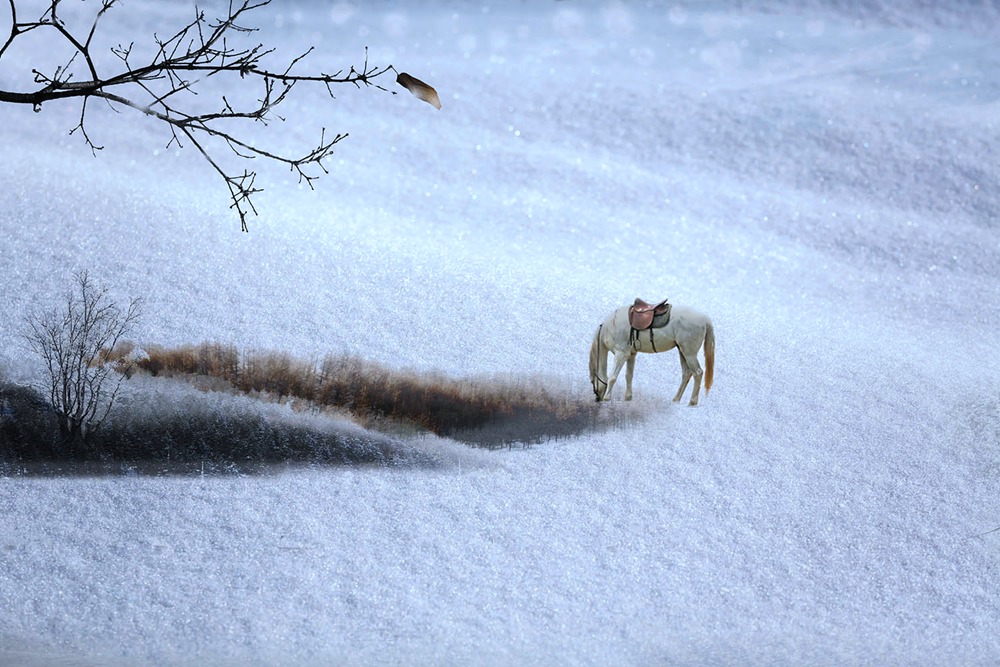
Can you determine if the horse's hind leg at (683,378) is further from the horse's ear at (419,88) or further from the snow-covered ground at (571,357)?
the horse's ear at (419,88)

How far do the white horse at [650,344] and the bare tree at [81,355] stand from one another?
2591mm

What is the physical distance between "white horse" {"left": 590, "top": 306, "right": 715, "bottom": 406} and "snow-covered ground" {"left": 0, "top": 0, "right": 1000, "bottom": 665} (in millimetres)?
145

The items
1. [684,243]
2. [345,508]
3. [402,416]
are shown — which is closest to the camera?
[345,508]

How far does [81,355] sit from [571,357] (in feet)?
8.85

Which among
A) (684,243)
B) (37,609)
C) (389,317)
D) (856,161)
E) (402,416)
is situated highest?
(856,161)

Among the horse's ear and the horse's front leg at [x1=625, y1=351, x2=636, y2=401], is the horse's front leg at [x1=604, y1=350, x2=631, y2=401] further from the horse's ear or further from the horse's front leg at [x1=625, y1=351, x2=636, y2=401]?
the horse's ear

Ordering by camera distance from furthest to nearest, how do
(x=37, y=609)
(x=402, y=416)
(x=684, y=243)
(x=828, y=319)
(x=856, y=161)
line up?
1. (x=856, y=161)
2. (x=684, y=243)
3. (x=828, y=319)
4. (x=402, y=416)
5. (x=37, y=609)

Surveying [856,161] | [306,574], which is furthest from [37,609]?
[856,161]

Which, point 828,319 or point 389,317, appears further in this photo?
point 828,319

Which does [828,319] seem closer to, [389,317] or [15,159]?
[389,317]

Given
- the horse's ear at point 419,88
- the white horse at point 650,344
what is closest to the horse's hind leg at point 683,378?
the white horse at point 650,344

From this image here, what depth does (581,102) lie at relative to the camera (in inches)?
419

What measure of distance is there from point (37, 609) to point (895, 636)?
383 centimetres

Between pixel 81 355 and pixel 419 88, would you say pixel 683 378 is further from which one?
pixel 81 355
